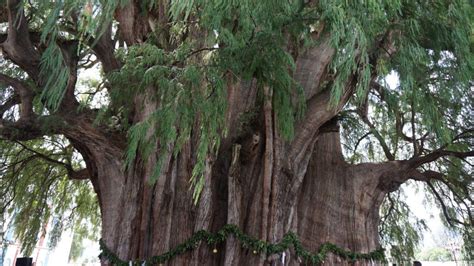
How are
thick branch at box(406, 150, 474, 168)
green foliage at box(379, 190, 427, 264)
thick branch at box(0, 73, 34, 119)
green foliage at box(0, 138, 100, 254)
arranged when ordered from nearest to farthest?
1. thick branch at box(0, 73, 34, 119)
2. thick branch at box(406, 150, 474, 168)
3. green foliage at box(0, 138, 100, 254)
4. green foliage at box(379, 190, 427, 264)

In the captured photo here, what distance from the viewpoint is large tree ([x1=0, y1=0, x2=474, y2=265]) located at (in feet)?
5.75

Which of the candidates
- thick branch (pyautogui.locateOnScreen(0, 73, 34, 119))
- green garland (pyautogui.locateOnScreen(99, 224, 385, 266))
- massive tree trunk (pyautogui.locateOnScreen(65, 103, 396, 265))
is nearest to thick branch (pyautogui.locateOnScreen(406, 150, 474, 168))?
massive tree trunk (pyautogui.locateOnScreen(65, 103, 396, 265))

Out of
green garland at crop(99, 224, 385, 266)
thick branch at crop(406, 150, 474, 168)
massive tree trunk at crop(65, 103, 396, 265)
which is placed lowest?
green garland at crop(99, 224, 385, 266)

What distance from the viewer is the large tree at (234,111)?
1.75 metres

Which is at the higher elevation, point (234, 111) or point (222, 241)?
point (234, 111)

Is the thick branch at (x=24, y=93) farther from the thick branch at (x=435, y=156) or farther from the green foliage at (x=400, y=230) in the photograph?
the green foliage at (x=400, y=230)

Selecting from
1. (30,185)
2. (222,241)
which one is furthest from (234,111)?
(30,185)

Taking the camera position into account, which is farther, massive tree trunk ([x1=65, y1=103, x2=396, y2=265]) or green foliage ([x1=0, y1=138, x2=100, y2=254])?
green foliage ([x1=0, y1=138, x2=100, y2=254])

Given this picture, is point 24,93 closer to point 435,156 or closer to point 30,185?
point 30,185

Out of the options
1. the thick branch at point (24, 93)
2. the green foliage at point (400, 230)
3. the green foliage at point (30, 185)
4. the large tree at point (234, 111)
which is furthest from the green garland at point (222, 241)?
the green foliage at point (400, 230)

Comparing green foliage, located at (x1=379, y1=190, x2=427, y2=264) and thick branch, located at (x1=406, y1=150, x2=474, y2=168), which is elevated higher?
thick branch, located at (x1=406, y1=150, x2=474, y2=168)

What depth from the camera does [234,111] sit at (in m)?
3.35

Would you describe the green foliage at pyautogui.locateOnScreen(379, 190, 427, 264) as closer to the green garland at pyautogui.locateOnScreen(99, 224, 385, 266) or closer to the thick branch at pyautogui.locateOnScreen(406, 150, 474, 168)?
the thick branch at pyautogui.locateOnScreen(406, 150, 474, 168)

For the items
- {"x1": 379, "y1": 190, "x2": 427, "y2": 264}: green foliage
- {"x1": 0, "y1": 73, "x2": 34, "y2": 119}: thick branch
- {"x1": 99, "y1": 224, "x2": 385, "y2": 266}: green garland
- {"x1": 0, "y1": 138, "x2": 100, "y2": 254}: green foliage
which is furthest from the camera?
{"x1": 379, "y1": 190, "x2": 427, "y2": 264}: green foliage
